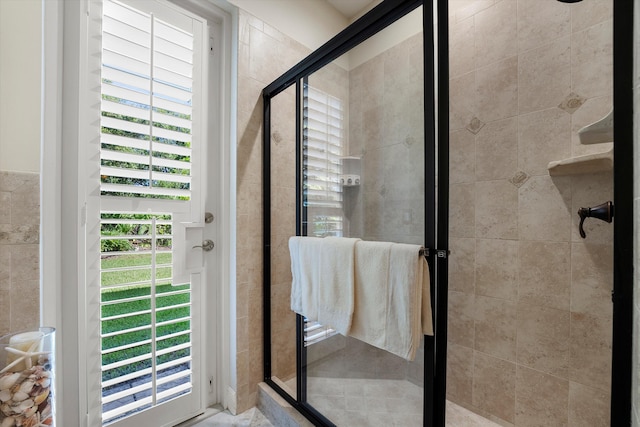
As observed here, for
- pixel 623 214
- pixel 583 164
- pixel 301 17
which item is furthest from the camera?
pixel 301 17

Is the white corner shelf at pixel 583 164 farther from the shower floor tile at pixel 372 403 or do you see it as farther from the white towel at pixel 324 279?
the shower floor tile at pixel 372 403

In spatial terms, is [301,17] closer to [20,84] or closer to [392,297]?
[20,84]

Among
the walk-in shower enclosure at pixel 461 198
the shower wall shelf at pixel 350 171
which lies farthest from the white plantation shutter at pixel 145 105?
the shower wall shelf at pixel 350 171

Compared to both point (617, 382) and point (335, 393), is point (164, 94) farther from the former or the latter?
point (617, 382)

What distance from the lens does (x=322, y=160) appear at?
1274 mm

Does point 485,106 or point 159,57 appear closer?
point 159,57

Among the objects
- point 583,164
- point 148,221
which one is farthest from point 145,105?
point 583,164

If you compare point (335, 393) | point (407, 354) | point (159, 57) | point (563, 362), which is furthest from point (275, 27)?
point (563, 362)

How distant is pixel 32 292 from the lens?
0.97m

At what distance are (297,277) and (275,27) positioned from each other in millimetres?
1433

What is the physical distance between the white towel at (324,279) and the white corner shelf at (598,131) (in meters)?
0.79

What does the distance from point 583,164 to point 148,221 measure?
180 cm

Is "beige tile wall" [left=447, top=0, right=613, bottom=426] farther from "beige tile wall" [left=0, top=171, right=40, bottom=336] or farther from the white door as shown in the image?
"beige tile wall" [left=0, top=171, right=40, bottom=336]

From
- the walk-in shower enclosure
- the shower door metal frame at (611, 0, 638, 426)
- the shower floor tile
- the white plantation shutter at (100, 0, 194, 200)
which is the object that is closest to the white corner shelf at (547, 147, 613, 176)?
the walk-in shower enclosure
